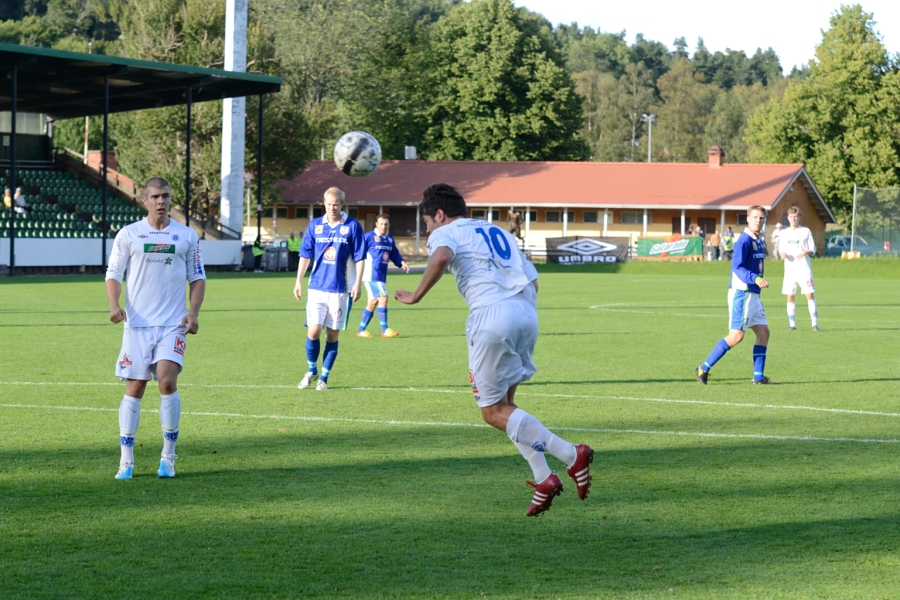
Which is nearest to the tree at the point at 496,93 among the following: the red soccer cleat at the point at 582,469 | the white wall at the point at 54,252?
the white wall at the point at 54,252

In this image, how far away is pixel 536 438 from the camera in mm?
6840

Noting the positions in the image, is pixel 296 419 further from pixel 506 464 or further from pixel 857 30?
pixel 857 30

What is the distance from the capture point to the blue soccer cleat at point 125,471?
7621 mm

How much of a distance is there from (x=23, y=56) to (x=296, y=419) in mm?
28916

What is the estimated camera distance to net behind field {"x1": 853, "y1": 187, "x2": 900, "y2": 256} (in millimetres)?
45438

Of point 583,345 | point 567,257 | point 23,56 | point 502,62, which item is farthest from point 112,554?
point 502,62

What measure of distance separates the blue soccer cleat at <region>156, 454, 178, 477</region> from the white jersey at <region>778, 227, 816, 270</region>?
49.3 ft

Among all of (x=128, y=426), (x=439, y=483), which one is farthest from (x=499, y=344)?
(x=128, y=426)

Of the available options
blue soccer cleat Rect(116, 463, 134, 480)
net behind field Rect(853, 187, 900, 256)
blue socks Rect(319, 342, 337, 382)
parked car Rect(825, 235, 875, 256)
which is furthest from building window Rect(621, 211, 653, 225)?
blue soccer cleat Rect(116, 463, 134, 480)

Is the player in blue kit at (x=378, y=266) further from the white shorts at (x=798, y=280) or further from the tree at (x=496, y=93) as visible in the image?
the tree at (x=496, y=93)

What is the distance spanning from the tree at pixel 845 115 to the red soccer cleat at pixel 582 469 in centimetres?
6943

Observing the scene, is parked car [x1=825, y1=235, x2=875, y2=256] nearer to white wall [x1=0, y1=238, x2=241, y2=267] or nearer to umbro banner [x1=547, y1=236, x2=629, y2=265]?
umbro banner [x1=547, y1=236, x2=629, y2=265]

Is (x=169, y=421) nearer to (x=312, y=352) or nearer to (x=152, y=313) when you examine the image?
(x=152, y=313)

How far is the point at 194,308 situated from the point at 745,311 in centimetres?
724
